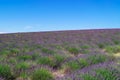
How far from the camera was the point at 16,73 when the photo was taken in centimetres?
580

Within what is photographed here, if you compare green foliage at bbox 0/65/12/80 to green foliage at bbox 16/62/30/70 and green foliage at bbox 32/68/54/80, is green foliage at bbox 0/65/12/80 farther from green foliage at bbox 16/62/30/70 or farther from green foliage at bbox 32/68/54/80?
green foliage at bbox 32/68/54/80

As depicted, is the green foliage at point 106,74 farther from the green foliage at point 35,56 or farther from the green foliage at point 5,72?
the green foliage at point 35,56

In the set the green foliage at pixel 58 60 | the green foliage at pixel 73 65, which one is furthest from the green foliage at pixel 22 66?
the green foliage at pixel 58 60

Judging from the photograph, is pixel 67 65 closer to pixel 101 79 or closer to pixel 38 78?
pixel 38 78

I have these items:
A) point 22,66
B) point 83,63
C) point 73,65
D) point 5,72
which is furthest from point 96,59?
point 5,72

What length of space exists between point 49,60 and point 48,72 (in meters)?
2.16

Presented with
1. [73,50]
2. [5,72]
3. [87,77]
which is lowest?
[73,50]

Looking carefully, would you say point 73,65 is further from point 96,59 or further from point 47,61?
point 96,59

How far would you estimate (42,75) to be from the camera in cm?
543

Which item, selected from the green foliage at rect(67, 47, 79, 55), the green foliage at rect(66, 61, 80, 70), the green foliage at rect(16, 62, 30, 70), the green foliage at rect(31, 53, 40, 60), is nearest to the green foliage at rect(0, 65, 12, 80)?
the green foliage at rect(16, 62, 30, 70)

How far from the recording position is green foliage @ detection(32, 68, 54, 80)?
17.6 feet

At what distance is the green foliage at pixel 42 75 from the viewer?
5371 millimetres

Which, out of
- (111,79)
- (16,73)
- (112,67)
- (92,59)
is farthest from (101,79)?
(92,59)

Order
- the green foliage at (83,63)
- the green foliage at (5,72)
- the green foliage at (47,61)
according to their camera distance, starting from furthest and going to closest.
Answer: the green foliage at (47,61) < the green foliage at (83,63) < the green foliage at (5,72)
